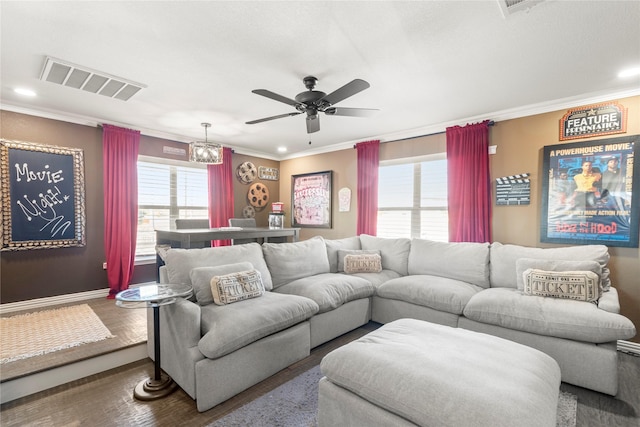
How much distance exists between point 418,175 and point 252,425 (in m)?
3.85

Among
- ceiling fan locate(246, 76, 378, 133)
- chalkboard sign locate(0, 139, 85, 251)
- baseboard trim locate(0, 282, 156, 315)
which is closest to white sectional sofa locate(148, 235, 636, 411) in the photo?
ceiling fan locate(246, 76, 378, 133)

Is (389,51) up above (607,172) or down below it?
above

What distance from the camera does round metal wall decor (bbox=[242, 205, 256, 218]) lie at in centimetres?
579

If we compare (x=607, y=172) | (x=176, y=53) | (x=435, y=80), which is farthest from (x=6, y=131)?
(x=607, y=172)

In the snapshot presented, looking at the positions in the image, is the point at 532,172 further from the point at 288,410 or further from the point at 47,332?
the point at 47,332

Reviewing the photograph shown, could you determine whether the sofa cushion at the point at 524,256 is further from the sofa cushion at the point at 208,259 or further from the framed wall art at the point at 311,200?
the framed wall art at the point at 311,200

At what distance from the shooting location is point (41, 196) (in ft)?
11.8

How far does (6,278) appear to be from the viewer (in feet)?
11.3

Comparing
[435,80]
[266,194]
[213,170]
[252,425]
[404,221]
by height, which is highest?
[435,80]

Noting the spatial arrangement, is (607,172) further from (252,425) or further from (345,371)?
(252,425)

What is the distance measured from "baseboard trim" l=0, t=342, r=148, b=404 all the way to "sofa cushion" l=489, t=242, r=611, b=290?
3505 mm

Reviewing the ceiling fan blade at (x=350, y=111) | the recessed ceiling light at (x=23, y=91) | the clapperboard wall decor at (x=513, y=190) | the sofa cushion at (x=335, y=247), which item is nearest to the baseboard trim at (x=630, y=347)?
the clapperboard wall decor at (x=513, y=190)

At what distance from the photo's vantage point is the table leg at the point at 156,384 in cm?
198

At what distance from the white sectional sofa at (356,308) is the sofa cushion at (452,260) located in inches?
0.4
